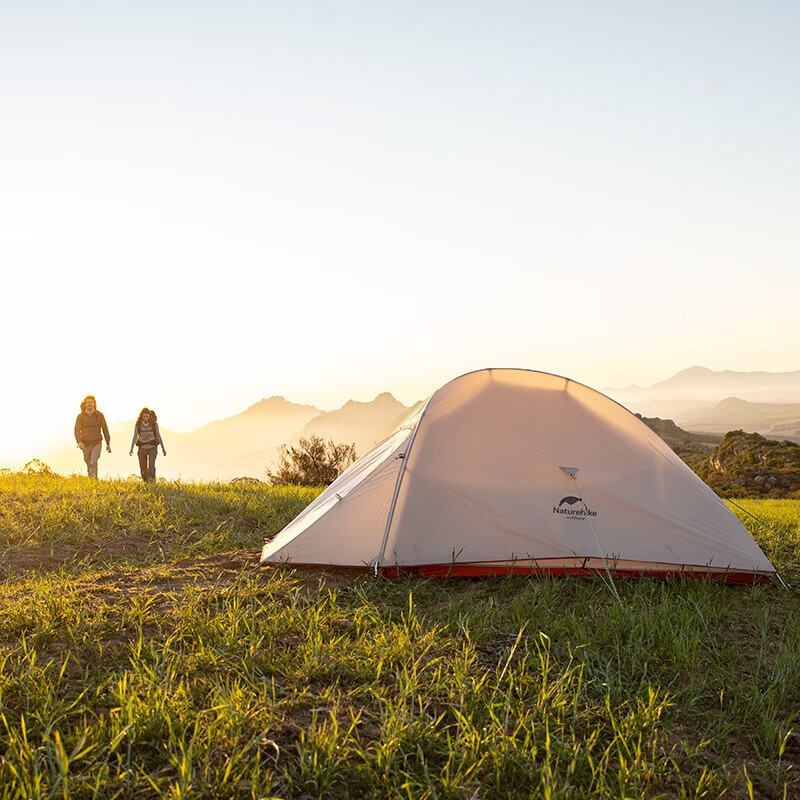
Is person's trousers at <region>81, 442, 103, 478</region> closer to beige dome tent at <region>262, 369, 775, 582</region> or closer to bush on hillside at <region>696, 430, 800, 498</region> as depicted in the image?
beige dome tent at <region>262, 369, 775, 582</region>

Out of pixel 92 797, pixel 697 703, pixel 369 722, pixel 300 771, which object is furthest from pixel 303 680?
pixel 697 703

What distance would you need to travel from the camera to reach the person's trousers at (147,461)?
16.6 metres

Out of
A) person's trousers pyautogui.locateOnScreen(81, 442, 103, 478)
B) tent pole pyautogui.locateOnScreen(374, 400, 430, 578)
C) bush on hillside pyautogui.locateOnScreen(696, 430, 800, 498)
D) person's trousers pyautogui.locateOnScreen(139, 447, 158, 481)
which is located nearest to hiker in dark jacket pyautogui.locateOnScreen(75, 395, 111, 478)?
person's trousers pyautogui.locateOnScreen(81, 442, 103, 478)

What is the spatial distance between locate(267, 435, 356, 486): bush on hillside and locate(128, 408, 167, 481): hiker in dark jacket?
604 cm

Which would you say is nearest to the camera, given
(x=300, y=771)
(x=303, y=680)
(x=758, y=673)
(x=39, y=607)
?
(x=300, y=771)

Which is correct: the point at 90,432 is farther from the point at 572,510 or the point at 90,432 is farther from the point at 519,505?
the point at 572,510

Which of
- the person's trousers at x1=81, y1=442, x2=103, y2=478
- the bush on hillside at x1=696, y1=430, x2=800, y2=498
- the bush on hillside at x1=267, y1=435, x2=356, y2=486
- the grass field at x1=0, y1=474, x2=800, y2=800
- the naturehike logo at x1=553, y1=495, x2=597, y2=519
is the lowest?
the bush on hillside at x1=696, y1=430, x2=800, y2=498

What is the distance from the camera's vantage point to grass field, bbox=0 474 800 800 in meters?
3.07

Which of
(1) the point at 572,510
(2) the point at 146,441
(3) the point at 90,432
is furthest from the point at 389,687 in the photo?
(3) the point at 90,432

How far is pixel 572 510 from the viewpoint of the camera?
21.0ft

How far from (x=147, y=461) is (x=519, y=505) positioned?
12.5 m

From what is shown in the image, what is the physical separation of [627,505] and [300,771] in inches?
170

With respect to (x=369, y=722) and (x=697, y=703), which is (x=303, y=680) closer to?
(x=369, y=722)

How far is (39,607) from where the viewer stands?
503 cm
